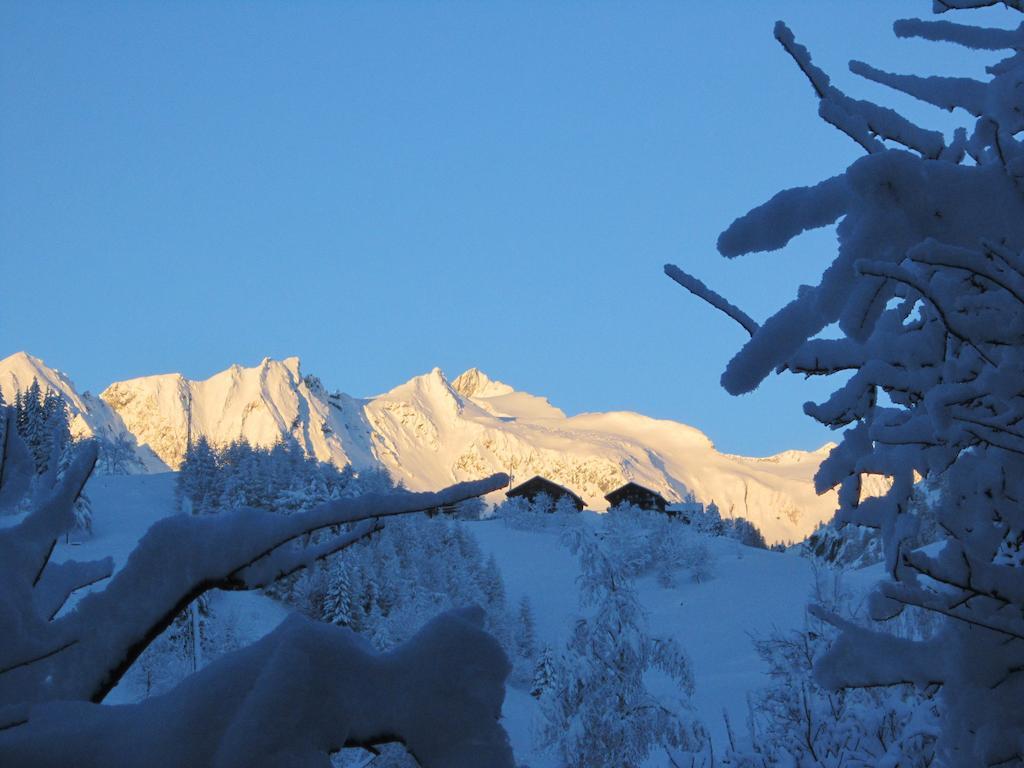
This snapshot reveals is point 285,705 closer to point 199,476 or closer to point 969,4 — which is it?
point 969,4

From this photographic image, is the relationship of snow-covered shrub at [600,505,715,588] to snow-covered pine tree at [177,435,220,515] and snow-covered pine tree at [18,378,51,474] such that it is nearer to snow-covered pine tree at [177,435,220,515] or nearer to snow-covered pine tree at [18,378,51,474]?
snow-covered pine tree at [177,435,220,515]

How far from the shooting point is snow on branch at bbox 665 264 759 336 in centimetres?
214

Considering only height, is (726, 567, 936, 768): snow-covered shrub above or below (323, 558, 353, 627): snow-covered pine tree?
below

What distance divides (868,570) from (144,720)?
67424 mm

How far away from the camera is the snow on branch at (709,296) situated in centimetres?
214

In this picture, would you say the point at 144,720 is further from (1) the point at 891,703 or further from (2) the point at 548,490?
(2) the point at 548,490

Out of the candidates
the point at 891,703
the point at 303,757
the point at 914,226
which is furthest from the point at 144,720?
the point at 891,703

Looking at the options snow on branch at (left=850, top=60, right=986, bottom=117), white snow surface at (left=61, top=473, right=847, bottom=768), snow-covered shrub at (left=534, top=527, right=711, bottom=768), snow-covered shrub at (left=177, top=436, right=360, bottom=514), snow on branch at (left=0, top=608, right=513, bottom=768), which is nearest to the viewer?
snow on branch at (left=0, top=608, right=513, bottom=768)

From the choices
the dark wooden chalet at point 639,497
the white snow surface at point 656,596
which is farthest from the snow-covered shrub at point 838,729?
the dark wooden chalet at point 639,497

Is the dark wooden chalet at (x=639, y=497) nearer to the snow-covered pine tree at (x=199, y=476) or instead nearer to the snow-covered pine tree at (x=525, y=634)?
the snow-covered pine tree at (x=525, y=634)

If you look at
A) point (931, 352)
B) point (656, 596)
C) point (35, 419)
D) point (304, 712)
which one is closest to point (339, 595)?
point (656, 596)

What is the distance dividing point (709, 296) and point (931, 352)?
66 centimetres

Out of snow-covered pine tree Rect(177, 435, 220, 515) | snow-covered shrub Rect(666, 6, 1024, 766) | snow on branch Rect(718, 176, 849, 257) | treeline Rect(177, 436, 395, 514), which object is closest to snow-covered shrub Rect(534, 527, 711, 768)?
snow-covered shrub Rect(666, 6, 1024, 766)

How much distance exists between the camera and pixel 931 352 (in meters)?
2.47
